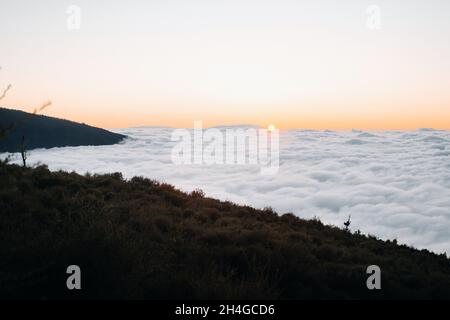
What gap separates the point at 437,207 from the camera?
14562 cm

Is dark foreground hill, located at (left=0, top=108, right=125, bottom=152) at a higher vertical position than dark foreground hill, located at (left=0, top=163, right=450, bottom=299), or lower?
higher

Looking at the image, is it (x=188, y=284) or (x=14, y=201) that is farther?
(x=14, y=201)

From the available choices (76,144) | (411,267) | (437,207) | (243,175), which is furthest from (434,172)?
(411,267)

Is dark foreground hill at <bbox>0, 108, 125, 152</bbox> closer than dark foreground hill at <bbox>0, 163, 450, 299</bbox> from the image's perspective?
No

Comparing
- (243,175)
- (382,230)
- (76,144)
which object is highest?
(76,144)

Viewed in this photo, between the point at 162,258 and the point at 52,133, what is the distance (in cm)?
13675

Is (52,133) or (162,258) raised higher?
(52,133)

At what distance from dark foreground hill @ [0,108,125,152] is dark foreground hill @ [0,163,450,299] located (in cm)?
10255

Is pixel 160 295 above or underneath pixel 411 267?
above

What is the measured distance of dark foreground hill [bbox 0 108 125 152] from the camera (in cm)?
10994

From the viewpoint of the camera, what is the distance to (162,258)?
7.37 metres
